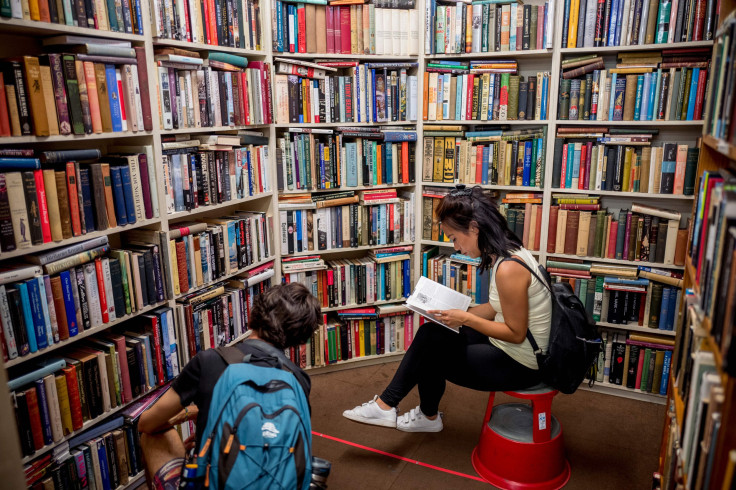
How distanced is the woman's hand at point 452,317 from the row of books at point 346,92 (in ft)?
4.62

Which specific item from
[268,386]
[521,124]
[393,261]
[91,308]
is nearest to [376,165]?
[393,261]

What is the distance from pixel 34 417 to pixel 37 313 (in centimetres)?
36

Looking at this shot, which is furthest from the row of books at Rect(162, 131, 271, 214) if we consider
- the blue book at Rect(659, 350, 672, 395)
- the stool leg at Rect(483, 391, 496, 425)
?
the blue book at Rect(659, 350, 672, 395)

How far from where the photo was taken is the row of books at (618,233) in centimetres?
280

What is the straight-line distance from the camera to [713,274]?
47.6 inches

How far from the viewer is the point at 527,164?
3.04 meters

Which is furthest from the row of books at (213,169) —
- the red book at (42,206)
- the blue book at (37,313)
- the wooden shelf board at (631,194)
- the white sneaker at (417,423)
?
the wooden shelf board at (631,194)

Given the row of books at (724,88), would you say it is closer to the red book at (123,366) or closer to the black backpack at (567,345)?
the black backpack at (567,345)

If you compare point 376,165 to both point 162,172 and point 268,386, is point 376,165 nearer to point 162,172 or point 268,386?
point 162,172

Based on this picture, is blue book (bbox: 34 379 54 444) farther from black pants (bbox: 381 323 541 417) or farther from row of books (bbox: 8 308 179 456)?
black pants (bbox: 381 323 541 417)

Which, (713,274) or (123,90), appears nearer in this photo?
(713,274)

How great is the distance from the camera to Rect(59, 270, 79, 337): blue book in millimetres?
1896

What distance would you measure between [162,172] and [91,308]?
0.63 m

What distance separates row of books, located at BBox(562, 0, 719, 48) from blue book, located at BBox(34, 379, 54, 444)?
2882 mm
